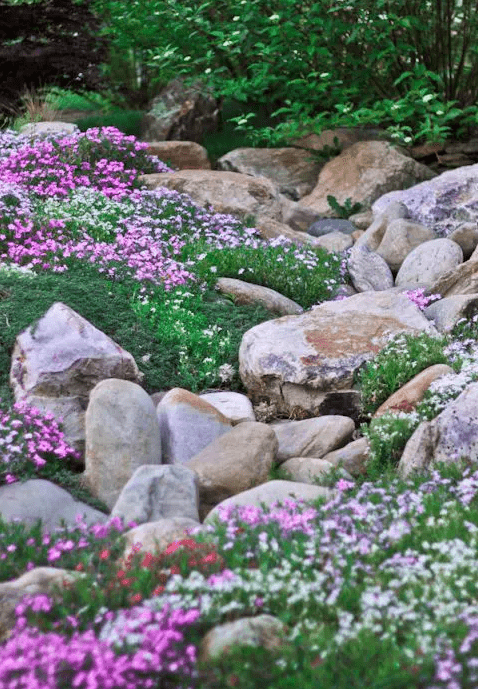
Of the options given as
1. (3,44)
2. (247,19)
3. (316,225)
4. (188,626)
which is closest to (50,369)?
(188,626)

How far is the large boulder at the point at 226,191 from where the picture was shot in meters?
11.9

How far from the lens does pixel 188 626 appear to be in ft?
12.6

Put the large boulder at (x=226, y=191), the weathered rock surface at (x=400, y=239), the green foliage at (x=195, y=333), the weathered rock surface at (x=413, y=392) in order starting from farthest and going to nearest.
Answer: the large boulder at (x=226, y=191) → the weathered rock surface at (x=400, y=239) → the green foliage at (x=195, y=333) → the weathered rock surface at (x=413, y=392)

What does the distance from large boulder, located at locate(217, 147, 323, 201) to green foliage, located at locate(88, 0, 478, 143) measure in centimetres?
40

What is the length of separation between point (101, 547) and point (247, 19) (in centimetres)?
1028

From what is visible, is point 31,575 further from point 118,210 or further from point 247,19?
point 247,19

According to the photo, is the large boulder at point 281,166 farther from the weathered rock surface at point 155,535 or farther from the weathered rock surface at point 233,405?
the weathered rock surface at point 155,535

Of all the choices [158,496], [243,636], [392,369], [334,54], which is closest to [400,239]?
[392,369]

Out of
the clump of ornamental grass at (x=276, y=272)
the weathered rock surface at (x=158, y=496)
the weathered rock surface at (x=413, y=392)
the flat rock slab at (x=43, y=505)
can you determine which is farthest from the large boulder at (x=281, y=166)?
the weathered rock surface at (x=158, y=496)

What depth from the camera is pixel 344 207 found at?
13.5 metres

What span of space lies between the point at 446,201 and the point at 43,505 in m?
7.83

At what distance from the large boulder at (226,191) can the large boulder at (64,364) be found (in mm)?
4949

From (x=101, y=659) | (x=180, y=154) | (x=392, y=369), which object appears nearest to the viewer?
(x=101, y=659)

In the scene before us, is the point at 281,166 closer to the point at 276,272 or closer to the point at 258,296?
the point at 276,272
